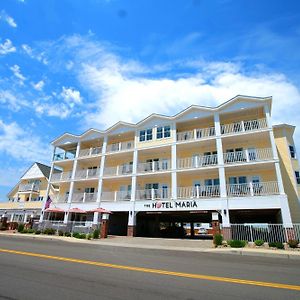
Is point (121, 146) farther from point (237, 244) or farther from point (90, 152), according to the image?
point (237, 244)

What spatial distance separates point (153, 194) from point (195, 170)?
15.8ft

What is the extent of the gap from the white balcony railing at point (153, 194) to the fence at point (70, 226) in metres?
5.50

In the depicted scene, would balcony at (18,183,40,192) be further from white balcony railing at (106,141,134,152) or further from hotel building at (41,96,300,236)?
white balcony railing at (106,141,134,152)

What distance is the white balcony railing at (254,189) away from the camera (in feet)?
65.9

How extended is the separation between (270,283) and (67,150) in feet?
107

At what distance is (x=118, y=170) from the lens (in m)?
28.6

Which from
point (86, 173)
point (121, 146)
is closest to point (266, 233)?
point (121, 146)

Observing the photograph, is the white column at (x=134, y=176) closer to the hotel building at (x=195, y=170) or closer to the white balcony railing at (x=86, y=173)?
the hotel building at (x=195, y=170)

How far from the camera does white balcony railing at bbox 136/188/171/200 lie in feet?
79.9

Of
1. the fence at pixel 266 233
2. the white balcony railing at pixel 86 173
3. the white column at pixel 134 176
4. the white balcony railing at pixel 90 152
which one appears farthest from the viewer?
the white balcony railing at pixel 90 152

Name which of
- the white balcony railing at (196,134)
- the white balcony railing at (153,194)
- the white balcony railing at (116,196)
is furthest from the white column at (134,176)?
the white balcony railing at (196,134)

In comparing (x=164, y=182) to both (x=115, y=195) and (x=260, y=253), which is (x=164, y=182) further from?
(x=260, y=253)

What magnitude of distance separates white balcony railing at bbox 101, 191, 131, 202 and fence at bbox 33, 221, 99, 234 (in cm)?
325

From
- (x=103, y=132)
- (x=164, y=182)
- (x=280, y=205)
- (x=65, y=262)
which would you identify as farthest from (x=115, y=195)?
(x=65, y=262)
